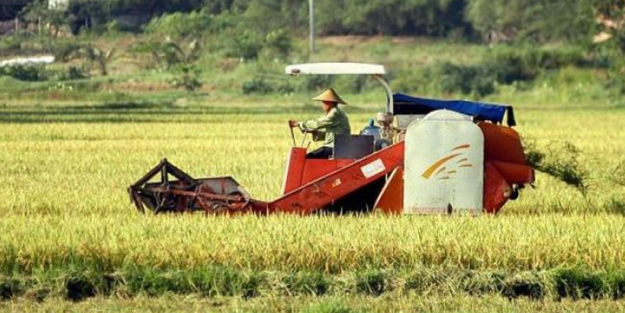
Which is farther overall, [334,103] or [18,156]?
[18,156]

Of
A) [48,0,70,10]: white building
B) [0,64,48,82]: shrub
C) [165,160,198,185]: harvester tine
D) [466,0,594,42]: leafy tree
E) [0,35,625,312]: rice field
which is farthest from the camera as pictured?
[48,0,70,10]: white building

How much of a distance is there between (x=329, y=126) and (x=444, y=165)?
1441mm

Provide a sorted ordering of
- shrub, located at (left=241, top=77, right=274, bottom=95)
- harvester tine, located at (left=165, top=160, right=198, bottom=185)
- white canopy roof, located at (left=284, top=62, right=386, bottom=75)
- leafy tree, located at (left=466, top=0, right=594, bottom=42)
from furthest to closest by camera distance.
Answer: leafy tree, located at (left=466, top=0, right=594, bottom=42) → shrub, located at (left=241, top=77, right=274, bottom=95) → white canopy roof, located at (left=284, top=62, right=386, bottom=75) → harvester tine, located at (left=165, top=160, right=198, bottom=185)

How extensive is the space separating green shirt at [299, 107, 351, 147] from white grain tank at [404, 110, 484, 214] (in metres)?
1.14

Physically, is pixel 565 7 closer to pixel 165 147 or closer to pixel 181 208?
pixel 165 147

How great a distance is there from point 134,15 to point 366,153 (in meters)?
60.4

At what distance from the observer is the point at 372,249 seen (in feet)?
38.4

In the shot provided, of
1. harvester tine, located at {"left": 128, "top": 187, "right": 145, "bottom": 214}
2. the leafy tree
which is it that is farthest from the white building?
harvester tine, located at {"left": 128, "top": 187, "right": 145, "bottom": 214}

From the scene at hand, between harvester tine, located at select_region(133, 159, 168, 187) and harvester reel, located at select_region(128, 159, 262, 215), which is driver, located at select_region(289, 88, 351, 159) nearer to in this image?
harvester reel, located at select_region(128, 159, 262, 215)

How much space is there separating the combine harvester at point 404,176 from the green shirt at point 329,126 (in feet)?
1.74

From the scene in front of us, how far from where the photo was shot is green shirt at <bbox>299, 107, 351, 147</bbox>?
15.0 m

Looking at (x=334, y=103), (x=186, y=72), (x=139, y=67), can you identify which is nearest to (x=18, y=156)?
(x=334, y=103)

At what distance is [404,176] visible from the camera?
46.3ft

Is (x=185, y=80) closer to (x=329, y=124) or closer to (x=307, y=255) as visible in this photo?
(x=329, y=124)
